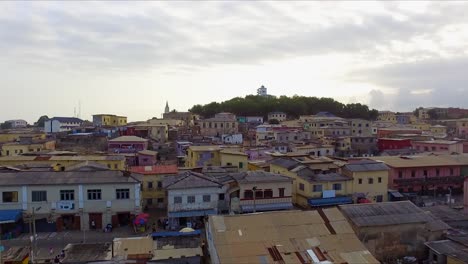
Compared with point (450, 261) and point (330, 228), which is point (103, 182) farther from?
point (450, 261)

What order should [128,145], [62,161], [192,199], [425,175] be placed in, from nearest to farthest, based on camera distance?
[192,199] < [425,175] < [62,161] < [128,145]

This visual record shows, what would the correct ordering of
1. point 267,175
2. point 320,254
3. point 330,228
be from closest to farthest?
point 320,254, point 330,228, point 267,175

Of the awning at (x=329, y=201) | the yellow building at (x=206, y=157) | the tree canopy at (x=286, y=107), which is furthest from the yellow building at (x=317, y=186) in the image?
the tree canopy at (x=286, y=107)

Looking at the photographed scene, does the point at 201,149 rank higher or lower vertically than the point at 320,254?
higher

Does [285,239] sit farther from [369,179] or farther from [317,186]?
[369,179]

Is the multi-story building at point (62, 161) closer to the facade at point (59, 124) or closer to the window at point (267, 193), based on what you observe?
the window at point (267, 193)

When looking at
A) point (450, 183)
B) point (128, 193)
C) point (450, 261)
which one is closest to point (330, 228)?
point (450, 261)

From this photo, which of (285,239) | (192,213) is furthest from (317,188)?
(285,239)
